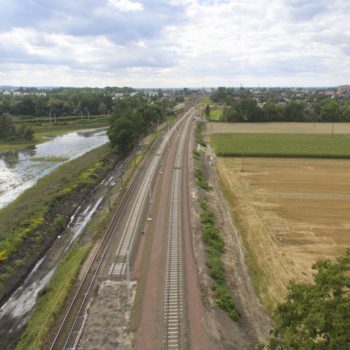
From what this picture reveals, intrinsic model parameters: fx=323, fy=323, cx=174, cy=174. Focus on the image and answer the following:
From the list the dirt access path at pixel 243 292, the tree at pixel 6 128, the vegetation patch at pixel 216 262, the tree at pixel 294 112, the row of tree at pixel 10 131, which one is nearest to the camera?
the dirt access path at pixel 243 292

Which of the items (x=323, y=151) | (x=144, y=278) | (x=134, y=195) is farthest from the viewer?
(x=323, y=151)

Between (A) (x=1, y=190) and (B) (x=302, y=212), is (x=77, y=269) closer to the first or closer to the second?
(B) (x=302, y=212)

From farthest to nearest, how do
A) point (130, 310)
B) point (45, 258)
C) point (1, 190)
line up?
point (1, 190) → point (45, 258) → point (130, 310)

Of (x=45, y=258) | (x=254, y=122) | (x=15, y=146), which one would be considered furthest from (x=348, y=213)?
(x=254, y=122)

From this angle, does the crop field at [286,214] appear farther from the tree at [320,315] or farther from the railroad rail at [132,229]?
the tree at [320,315]

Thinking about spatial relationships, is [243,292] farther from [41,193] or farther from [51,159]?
[51,159]

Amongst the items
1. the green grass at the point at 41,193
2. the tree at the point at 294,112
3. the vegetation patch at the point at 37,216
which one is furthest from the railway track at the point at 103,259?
the tree at the point at 294,112
